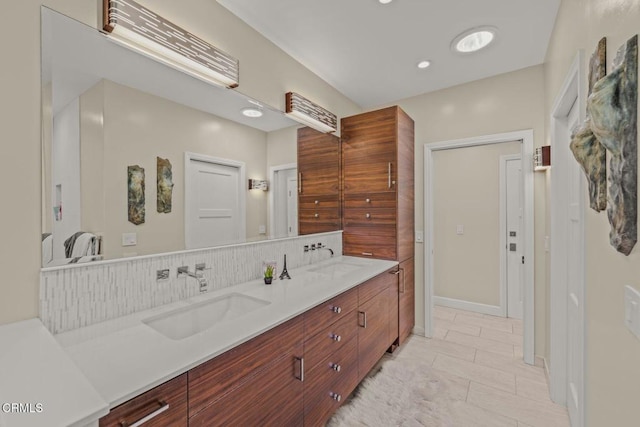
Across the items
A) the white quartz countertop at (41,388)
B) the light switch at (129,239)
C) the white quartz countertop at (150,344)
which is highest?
the light switch at (129,239)

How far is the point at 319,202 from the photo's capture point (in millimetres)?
2775

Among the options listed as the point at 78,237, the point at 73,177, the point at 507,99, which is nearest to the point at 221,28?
the point at 73,177

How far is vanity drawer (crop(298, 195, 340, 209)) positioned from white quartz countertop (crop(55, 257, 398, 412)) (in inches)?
42.3

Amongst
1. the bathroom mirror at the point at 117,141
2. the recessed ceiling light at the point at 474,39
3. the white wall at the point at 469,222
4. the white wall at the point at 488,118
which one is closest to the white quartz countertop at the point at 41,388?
the bathroom mirror at the point at 117,141

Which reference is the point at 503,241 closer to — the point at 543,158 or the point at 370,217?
the point at 543,158

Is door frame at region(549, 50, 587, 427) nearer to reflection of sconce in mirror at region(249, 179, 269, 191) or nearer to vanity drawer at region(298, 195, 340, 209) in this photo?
vanity drawer at region(298, 195, 340, 209)

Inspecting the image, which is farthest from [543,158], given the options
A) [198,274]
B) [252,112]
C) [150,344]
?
[150,344]

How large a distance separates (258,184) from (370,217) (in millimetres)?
1232

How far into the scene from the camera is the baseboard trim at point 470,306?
11.9 feet

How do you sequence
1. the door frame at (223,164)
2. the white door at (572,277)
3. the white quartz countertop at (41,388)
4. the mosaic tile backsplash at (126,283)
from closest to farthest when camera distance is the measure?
the white quartz countertop at (41,388) → the mosaic tile backsplash at (126,283) → the door frame at (223,164) → the white door at (572,277)

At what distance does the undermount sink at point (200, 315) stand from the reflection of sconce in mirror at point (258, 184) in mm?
782

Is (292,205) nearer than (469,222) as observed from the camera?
Yes

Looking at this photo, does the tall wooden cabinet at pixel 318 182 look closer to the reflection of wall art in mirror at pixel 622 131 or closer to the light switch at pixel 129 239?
the light switch at pixel 129 239

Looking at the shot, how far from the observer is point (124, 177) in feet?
4.47
